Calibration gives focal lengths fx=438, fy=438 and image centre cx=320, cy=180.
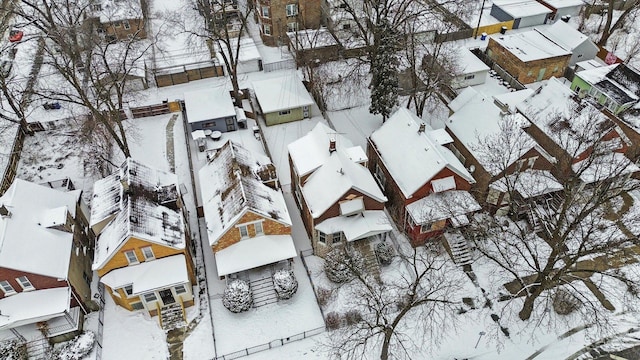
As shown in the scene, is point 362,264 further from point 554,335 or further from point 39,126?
point 39,126

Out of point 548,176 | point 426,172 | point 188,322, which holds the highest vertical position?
point 426,172

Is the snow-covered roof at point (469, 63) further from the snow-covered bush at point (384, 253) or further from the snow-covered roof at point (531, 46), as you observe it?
the snow-covered bush at point (384, 253)

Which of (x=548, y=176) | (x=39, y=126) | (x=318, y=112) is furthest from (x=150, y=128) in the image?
(x=548, y=176)

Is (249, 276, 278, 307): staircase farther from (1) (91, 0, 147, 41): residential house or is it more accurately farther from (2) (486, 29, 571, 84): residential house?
(1) (91, 0, 147, 41): residential house

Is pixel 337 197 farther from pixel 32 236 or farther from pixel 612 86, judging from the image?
pixel 612 86

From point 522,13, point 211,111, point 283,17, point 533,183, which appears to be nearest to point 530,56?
point 522,13

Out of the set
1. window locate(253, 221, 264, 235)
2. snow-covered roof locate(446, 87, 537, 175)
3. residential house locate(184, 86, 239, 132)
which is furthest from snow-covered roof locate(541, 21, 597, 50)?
window locate(253, 221, 264, 235)
